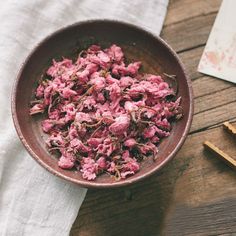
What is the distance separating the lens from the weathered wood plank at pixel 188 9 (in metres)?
1.67

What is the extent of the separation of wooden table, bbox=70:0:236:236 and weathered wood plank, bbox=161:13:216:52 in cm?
19

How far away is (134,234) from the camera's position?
145 cm

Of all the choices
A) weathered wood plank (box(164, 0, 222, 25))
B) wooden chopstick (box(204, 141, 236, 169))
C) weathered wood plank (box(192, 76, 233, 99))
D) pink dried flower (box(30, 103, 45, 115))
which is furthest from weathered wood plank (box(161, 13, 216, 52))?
pink dried flower (box(30, 103, 45, 115))

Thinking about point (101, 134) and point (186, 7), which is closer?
point (101, 134)

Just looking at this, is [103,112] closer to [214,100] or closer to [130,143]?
[130,143]

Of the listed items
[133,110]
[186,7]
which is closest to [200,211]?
[133,110]

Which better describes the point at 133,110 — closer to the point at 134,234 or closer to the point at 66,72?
the point at 66,72

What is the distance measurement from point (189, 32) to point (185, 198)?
20.4 inches

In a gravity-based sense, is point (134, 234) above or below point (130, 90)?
below

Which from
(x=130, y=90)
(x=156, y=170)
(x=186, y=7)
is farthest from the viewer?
(x=186, y=7)

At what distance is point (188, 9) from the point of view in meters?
1.68

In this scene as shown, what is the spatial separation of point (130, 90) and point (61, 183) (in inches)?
12.7

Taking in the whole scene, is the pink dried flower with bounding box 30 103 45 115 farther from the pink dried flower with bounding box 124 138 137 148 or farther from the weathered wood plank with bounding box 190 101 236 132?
the weathered wood plank with bounding box 190 101 236 132

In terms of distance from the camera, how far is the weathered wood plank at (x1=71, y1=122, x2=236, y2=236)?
145cm
